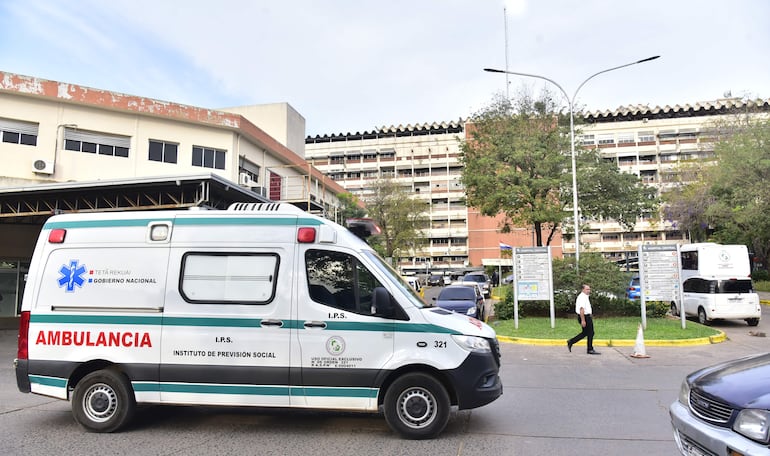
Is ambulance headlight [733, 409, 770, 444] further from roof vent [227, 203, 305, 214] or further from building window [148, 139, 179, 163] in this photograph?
building window [148, 139, 179, 163]

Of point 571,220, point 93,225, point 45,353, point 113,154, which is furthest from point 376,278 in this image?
point 571,220

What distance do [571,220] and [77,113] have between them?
981 inches

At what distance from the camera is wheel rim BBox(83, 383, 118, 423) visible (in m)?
5.97

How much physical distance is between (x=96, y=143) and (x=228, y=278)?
1755 centimetres

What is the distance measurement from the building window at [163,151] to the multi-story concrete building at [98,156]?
0.14 ft

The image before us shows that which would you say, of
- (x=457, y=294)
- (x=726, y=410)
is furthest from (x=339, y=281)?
(x=457, y=294)

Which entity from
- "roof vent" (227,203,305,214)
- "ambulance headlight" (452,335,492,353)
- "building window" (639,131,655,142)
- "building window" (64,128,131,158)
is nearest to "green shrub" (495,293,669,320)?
"ambulance headlight" (452,335,492,353)

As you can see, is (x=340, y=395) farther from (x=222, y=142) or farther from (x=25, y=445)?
(x=222, y=142)

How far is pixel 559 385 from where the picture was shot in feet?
28.7

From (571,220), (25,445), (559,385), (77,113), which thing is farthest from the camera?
(571,220)

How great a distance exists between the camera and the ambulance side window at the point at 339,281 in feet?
19.1

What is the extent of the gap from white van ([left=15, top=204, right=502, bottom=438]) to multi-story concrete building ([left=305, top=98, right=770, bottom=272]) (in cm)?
5881

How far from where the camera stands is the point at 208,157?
886 inches

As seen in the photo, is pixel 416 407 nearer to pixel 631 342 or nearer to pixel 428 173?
pixel 631 342
